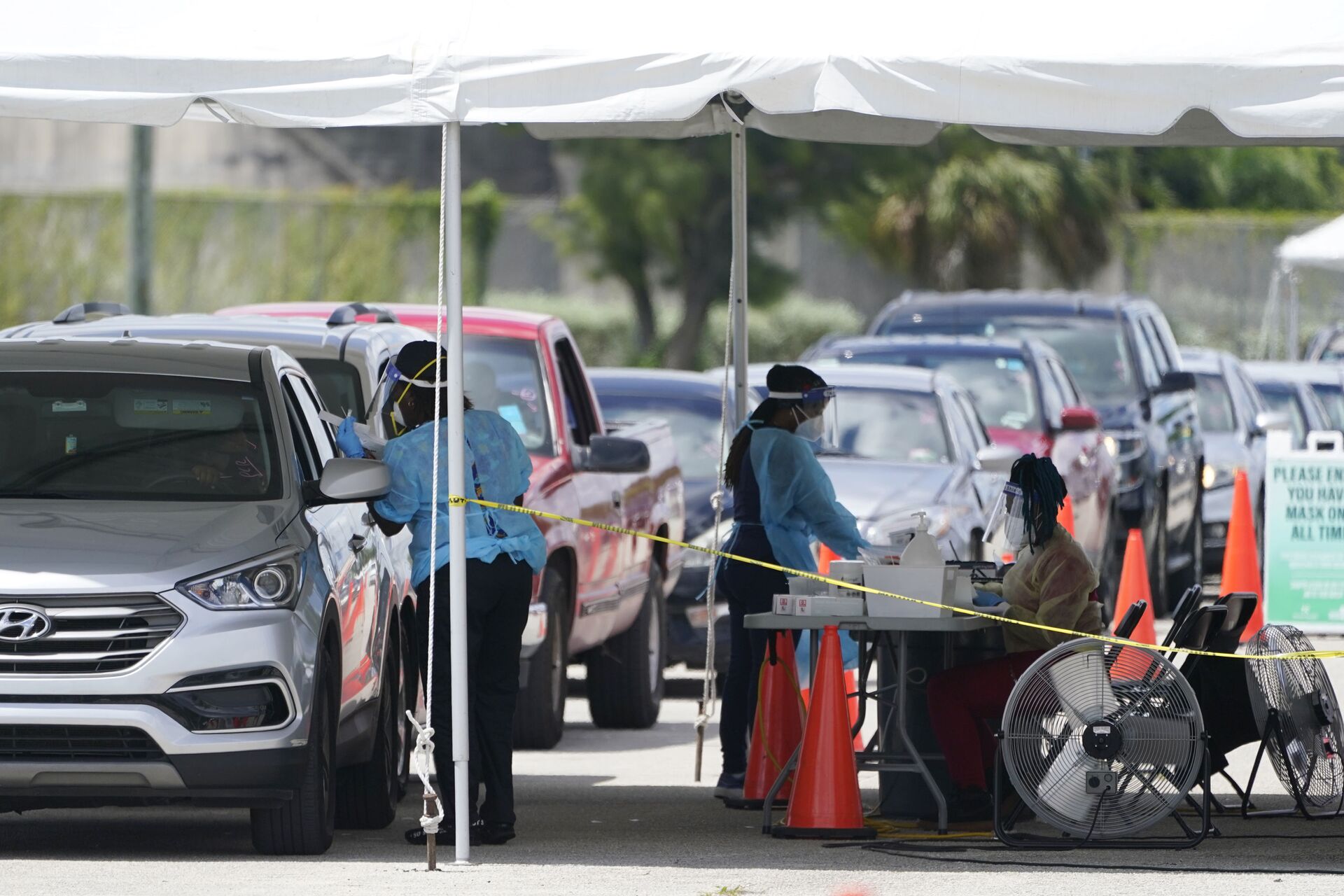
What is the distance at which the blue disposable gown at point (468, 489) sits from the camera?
8.65 metres

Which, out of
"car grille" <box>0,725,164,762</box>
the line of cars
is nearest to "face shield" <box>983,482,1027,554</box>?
the line of cars

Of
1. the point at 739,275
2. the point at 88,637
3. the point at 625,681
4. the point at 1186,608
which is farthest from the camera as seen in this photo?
the point at 625,681

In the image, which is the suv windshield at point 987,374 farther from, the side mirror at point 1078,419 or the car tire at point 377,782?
the car tire at point 377,782

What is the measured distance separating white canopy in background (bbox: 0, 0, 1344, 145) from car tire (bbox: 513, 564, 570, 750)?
13.7 feet

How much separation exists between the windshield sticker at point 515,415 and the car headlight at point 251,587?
4.11 meters

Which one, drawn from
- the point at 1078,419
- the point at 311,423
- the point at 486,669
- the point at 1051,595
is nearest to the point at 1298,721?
the point at 1051,595

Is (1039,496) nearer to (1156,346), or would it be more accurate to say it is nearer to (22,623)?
(22,623)

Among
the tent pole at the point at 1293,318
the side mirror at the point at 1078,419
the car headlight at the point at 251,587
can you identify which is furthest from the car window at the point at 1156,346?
the car headlight at the point at 251,587

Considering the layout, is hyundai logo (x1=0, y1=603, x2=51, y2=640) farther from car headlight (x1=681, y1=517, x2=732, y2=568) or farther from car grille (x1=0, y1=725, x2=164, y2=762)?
car headlight (x1=681, y1=517, x2=732, y2=568)

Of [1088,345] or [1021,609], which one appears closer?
[1021,609]

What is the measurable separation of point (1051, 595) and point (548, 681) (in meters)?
3.77

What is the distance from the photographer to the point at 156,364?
30.5 feet

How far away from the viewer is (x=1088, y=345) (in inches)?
798

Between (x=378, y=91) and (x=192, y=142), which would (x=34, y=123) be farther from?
(x=378, y=91)
